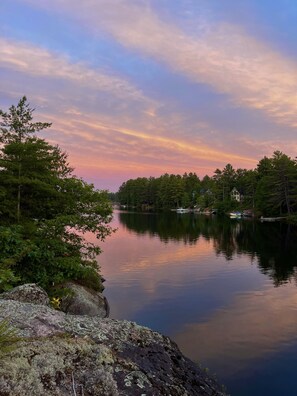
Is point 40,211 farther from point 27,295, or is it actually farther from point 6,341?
point 6,341

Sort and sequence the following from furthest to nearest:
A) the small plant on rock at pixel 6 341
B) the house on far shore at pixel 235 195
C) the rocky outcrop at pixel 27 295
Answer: the house on far shore at pixel 235 195 < the rocky outcrop at pixel 27 295 < the small plant on rock at pixel 6 341

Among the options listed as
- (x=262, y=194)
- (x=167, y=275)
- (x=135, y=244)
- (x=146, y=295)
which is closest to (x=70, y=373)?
(x=146, y=295)

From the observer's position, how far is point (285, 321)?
1812 centimetres

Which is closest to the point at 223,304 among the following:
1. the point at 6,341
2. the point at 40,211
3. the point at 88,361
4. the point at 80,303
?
the point at 80,303

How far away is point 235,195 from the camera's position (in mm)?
135250

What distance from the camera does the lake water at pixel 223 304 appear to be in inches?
518

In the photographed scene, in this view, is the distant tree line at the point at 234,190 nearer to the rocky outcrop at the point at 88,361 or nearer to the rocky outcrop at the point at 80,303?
the rocky outcrop at the point at 80,303

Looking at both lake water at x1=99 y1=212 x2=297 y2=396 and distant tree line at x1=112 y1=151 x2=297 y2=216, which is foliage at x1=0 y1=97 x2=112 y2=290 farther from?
distant tree line at x1=112 y1=151 x2=297 y2=216

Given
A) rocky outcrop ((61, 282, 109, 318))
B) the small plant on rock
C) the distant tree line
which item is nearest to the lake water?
rocky outcrop ((61, 282, 109, 318))

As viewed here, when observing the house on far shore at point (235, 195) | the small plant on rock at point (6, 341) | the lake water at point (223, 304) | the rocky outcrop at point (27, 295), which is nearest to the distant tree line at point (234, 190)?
the house on far shore at point (235, 195)

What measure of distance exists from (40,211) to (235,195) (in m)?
123

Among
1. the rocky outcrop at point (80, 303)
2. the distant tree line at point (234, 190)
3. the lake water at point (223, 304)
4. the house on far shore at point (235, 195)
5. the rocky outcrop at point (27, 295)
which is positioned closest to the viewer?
the rocky outcrop at point (27, 295)

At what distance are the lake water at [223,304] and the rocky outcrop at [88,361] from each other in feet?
22.1

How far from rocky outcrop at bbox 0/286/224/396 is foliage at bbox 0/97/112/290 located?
26.2 feet
